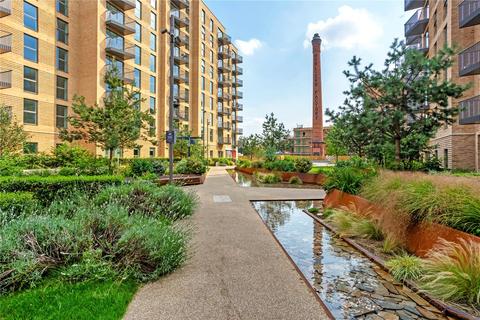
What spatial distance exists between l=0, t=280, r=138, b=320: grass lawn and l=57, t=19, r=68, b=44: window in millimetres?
28162

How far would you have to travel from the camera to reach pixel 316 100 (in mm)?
54531

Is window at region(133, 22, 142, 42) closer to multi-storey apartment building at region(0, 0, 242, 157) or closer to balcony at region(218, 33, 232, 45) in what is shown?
multi-storey apartment building at region(0, 0, 242, 157)

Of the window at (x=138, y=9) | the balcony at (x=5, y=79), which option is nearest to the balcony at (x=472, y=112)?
the balcony at (x=5, y=79)

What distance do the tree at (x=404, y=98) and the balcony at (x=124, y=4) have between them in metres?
26.8

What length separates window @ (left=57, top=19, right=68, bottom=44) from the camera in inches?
974

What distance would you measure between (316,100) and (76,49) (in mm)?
41548

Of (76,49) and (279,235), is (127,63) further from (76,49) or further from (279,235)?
(279,235)

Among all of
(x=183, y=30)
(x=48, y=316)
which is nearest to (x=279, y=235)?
(x=48, y=316)

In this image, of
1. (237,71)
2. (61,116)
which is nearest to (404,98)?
(61,116)

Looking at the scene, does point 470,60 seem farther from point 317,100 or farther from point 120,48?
point 317,100

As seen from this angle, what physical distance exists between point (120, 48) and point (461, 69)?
94.6 feet

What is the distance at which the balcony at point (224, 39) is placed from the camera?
5619 centimetres

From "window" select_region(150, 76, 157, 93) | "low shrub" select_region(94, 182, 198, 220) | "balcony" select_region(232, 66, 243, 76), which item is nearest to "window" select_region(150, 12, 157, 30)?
"window" select_region(150, 76, 157, 93)

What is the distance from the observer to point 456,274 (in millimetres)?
3527
